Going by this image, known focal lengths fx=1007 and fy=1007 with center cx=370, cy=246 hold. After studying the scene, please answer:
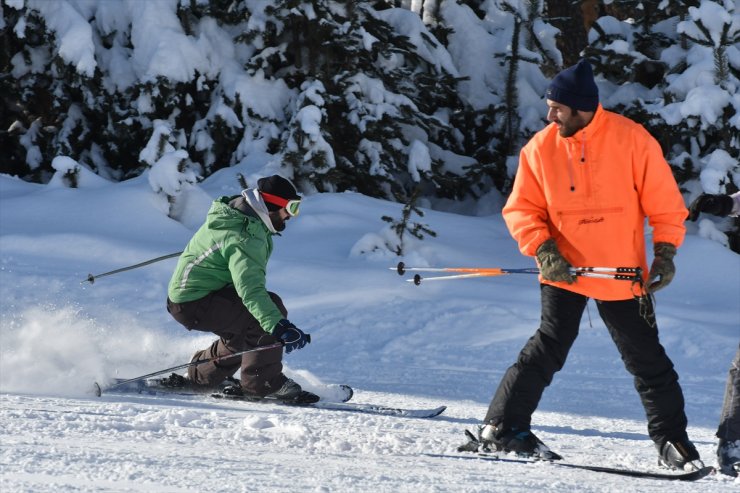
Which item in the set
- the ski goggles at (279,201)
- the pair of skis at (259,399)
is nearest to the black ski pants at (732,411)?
the pair of skis at (259,399)

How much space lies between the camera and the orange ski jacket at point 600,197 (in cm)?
394

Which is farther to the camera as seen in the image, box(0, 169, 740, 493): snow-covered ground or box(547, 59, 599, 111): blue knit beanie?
box(547, 59, 599, 111): blue knit beanie

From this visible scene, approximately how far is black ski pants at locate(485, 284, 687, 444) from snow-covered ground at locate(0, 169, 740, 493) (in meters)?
0.27

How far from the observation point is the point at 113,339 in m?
7.42

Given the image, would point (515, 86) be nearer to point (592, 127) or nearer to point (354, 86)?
point (354, 86)

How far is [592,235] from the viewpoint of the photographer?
4020mm

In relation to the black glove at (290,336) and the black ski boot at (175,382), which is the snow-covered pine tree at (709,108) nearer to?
the black ski boot at (175,382)

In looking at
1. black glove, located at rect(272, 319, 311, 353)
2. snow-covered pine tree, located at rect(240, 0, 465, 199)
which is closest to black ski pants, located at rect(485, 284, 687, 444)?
black glove, located at rect(272, 319, 311, 353)

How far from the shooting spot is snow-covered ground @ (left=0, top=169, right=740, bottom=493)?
3.66m

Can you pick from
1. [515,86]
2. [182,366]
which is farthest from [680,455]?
[515,86]

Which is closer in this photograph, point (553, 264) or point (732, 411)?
point (553, 264)

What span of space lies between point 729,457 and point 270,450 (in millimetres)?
1827

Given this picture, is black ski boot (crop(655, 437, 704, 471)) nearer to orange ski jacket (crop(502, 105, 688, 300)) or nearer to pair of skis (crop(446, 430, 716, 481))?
pair of skis (crop(446, 430, 716, 481))

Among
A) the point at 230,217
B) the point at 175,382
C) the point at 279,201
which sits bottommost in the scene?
the point at 175,382
